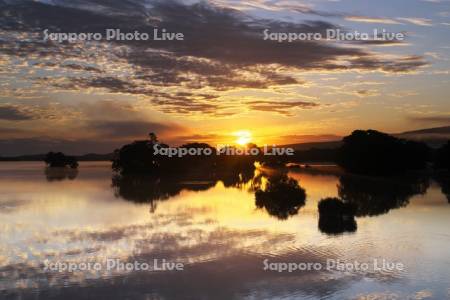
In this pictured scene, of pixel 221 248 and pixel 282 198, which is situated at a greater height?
pixel 282 198

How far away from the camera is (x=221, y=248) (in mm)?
20234

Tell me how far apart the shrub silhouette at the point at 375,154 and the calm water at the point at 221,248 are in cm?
3772

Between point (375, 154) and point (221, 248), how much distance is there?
56.9 meters

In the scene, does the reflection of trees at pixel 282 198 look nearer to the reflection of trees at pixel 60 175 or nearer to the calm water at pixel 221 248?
the calm water at pixel 221 248

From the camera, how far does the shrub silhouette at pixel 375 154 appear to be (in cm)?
7369

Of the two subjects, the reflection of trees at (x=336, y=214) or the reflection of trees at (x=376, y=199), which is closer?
the reflection of trees at (x=336, y=214)

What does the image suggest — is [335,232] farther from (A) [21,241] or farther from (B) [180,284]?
(A) [21,241]

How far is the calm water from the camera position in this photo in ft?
48.0

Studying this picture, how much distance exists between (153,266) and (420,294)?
26.8ft

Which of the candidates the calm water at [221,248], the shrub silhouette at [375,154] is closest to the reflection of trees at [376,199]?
the calm water at [221,248]

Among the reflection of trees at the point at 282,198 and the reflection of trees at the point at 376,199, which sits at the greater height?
the reflection of trees at the point at 282,198

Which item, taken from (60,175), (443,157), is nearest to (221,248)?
(443,157)

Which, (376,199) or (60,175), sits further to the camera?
(60,175)

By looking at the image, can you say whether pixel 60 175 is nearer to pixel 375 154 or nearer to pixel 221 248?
pixel 375 154
